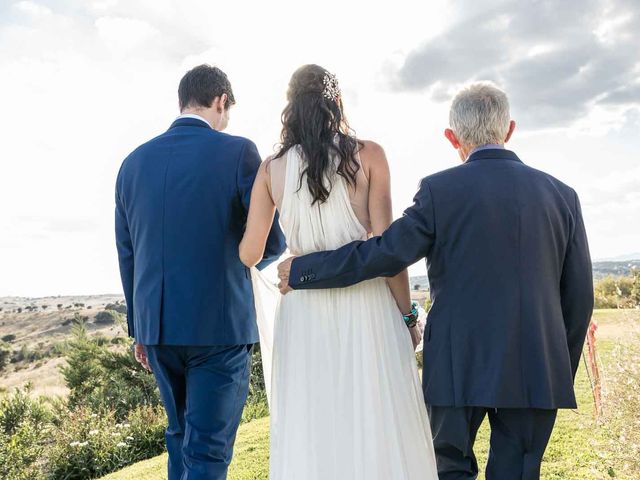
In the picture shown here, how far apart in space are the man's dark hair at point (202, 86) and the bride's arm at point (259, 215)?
2.12 ft

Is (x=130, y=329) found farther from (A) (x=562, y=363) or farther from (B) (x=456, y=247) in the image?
(A) (x=562, y=363)

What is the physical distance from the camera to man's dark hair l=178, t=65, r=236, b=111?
335 centimetres

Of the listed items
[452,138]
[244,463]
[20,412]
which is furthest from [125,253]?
[20,412]

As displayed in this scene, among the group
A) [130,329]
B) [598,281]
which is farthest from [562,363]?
[598,281]

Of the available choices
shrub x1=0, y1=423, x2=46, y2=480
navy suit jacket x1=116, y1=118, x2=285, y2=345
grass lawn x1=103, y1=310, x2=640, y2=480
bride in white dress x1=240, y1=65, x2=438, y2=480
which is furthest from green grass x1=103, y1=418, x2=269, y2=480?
bride in white dress x1=240, y1=65, x2=438, y2=480

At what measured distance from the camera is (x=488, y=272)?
2.57 metres

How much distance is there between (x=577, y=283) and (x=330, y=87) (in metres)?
1.41

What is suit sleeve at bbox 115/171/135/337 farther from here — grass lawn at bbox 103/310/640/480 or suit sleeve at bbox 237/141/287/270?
grass lawn at bbox 103/310/640/480

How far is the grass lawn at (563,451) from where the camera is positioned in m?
4.84

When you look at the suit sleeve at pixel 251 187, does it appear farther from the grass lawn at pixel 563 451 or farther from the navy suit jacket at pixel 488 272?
the grass lawn at pixel 563 451

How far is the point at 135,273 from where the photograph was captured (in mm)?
3379

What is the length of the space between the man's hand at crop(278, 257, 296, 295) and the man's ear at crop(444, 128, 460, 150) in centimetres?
91

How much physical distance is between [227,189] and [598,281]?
19.6 metres

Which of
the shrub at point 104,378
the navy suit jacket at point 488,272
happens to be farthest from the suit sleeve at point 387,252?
the shrub at point 104,378
